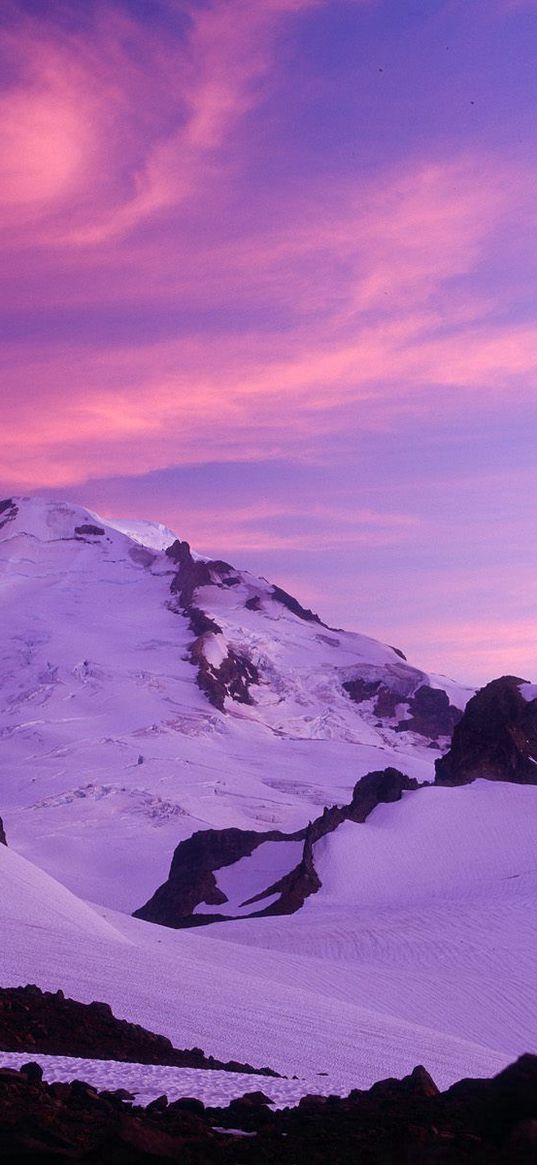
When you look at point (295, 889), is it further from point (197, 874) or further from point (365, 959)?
point (365, 959)

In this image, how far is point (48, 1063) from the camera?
1259cm

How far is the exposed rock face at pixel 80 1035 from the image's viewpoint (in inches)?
584

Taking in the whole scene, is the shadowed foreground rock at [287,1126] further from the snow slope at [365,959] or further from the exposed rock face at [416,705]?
the exposed rock face at [416,705]

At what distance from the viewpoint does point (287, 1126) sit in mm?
9117

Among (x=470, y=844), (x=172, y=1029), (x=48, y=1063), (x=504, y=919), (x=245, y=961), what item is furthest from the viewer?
(x=470, y=844)

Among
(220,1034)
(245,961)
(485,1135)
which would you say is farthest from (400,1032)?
(485,1135)

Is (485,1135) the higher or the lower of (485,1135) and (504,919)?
the higher

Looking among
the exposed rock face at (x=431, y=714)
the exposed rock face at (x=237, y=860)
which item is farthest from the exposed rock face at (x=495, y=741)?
the exposed rock face at (x=431, y=714)

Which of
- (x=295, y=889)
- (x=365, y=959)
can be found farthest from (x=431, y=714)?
(x=365, y=959)

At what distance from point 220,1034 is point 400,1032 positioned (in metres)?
4.22

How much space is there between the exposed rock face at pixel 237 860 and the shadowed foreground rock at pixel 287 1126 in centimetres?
3516

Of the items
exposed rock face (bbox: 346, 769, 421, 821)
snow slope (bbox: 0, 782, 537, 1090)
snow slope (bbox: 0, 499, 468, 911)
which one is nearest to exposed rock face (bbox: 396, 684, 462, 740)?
snow slope (bbox: 0, 499, 468, 911)

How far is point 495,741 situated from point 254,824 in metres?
38.2

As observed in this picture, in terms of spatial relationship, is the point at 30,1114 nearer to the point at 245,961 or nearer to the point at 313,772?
the point at 245,961
